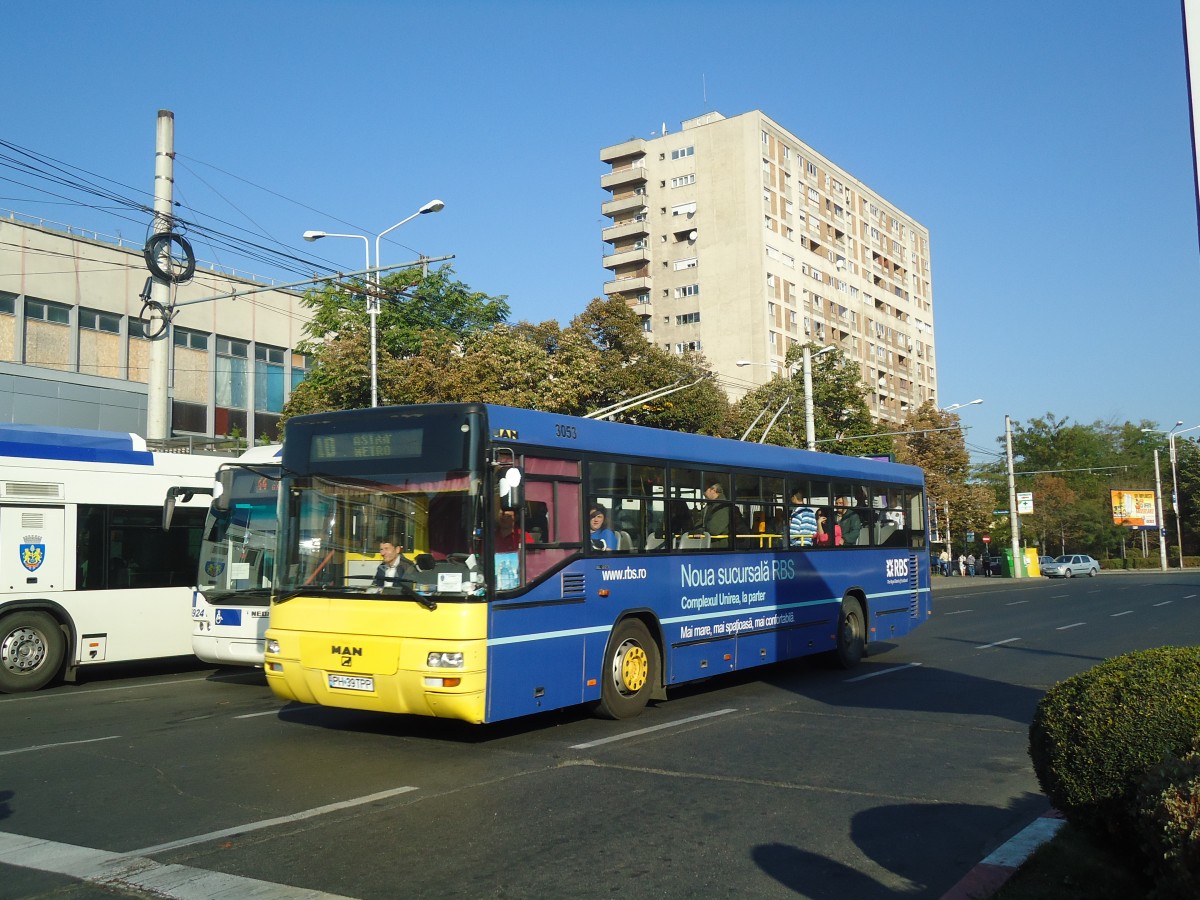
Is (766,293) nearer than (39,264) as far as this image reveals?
No

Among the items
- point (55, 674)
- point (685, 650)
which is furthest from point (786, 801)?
point (55, 674)

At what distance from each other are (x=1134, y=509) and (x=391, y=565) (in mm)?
87525

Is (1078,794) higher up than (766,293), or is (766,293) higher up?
(766,293)

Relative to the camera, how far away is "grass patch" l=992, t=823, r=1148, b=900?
4.88 meters

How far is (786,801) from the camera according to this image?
292 inches

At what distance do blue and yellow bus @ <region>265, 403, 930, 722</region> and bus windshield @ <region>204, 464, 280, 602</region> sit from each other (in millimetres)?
4190

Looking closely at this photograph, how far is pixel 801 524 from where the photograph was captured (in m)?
14.4

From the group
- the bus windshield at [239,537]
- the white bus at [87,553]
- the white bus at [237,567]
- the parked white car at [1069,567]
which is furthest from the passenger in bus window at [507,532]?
the parked white car at [1069,567]

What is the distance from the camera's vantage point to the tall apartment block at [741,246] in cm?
7388

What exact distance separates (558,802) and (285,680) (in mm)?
3442

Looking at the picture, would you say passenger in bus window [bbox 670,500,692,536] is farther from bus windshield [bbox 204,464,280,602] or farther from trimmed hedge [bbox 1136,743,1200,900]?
trimmed hedge [bbox 1136,743,1200,900]

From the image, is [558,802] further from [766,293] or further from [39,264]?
[766,293]

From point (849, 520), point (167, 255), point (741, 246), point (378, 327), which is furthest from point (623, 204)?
point (849, 520)

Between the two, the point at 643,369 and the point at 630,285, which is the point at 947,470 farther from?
the point at 630,285
